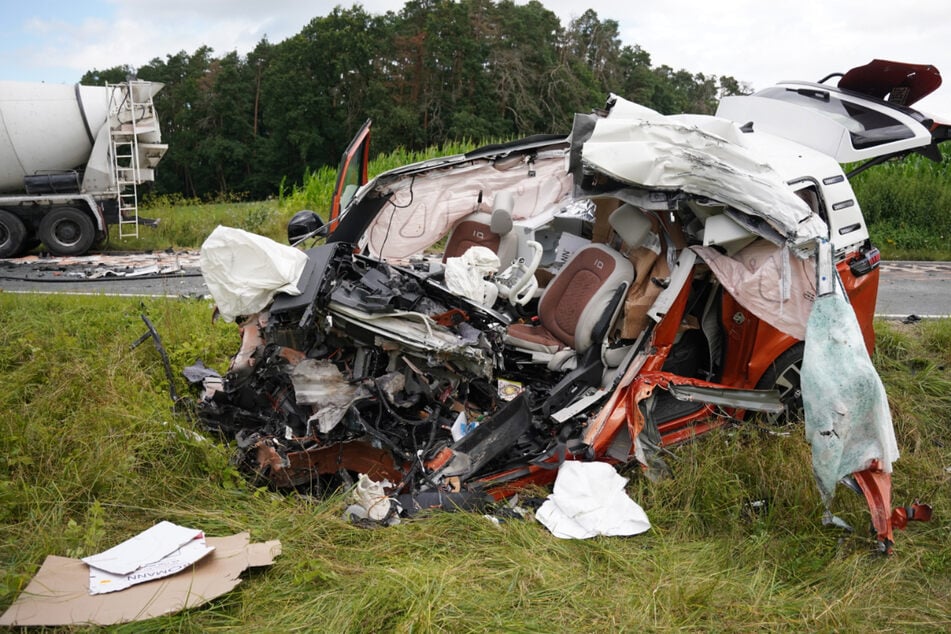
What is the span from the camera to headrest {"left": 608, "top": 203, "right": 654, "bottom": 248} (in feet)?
14.3

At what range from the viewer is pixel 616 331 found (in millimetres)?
4477

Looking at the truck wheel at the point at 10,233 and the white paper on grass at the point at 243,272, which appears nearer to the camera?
the white paper on grass at the point at 243,272

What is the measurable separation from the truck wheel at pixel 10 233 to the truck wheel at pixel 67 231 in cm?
32

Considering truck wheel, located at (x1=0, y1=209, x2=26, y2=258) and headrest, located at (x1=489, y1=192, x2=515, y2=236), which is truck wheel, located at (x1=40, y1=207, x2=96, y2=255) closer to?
truck wheel, located at (x1=0, y1=209, x2=26, y2=258)

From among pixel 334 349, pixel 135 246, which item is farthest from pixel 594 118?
pixel 135 246

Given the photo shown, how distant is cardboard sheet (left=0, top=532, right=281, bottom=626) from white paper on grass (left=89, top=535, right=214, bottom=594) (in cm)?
2

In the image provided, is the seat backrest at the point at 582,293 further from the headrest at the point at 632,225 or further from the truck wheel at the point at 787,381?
the truck wheel at the point at 787,381

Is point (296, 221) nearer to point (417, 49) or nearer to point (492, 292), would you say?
point (492, 292)

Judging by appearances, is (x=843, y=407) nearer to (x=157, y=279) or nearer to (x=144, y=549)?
(x=144, y=549)

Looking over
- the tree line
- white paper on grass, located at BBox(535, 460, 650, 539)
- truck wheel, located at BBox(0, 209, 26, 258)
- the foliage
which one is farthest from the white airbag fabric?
the tree line

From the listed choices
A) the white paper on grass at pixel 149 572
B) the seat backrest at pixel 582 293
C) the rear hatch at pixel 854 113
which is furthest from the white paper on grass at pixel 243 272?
the rear hatch at pixel 854 113

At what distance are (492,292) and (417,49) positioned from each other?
1125 inches

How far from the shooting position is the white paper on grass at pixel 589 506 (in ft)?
11.4

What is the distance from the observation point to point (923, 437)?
4730mm
